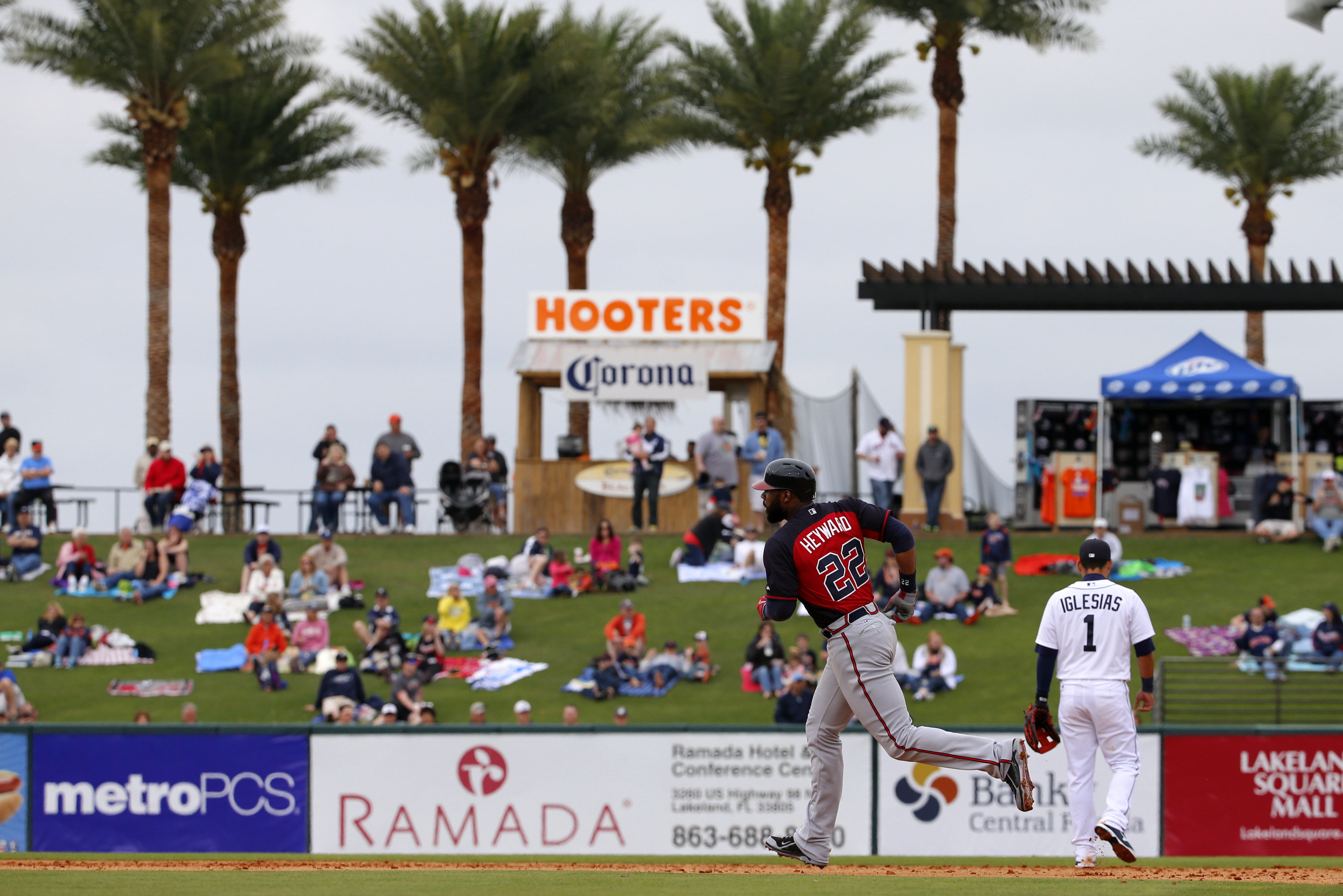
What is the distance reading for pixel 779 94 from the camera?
32750 mm

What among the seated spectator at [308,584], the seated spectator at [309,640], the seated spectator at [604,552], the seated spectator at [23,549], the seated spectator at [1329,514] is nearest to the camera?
the seated spectator at [309,640]

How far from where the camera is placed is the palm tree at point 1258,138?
36.2m

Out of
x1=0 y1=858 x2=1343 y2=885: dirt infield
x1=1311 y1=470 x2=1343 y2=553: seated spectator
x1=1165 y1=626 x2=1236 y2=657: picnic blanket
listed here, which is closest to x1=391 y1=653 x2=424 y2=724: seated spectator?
x1=0 y1=858 x2=1343 y2=885: dirt infield

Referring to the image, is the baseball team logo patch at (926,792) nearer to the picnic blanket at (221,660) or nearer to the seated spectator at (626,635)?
the seated spectator at (626,635)

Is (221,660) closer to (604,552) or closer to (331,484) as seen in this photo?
(331,484)

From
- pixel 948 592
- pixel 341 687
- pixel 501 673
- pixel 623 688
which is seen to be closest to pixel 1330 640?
pixel 948 592

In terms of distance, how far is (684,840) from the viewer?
1483 cm

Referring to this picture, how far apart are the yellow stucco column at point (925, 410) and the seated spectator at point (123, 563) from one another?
13398mm

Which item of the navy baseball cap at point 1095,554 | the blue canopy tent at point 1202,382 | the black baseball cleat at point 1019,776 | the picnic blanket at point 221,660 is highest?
the blue canopy tent at point 1202,382

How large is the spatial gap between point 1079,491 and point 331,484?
13608 millimetres

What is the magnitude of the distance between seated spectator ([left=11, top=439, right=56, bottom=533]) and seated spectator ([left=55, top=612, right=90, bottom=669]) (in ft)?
16.9

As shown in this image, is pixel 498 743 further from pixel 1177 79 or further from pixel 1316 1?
pixel 1177 79

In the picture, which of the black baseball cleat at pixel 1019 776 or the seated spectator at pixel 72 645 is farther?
the seated spectator at pixel 72 645

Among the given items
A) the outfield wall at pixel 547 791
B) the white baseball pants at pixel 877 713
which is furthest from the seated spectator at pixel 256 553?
the white baseball pants at pixel 877 713
